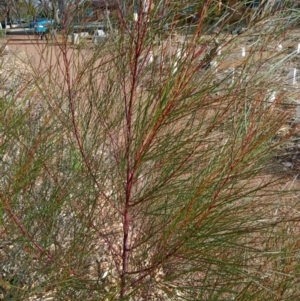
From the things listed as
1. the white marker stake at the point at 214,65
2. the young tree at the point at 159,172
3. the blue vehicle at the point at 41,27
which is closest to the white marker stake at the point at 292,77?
the young tree at the point at 159,172

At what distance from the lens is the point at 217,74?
0.96m

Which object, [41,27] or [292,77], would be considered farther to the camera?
[41,27]

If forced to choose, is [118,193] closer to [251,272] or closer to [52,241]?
[52,241]

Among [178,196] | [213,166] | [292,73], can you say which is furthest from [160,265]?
[292,73]

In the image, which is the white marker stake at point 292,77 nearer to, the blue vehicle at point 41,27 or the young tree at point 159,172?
the young tree at point 159,172

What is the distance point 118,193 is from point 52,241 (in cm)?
23

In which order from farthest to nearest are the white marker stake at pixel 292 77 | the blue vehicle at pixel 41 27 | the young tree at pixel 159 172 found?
1. the blue vehicle at pixel 41 27
2. the white marker stake at pixel 292 77
3. the young tree at pixel 159 172

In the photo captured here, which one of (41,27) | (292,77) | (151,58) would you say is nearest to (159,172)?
(151,58)

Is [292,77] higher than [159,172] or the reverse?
higher

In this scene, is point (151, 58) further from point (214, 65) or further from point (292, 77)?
point (292, 77)

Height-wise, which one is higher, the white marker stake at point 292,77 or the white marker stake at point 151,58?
the white marker stake at point 151,58

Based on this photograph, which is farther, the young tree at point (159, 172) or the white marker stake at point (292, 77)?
the white marker stake at point (292, 77)

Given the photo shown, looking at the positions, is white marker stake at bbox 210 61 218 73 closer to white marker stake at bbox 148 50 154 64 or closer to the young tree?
the young tree

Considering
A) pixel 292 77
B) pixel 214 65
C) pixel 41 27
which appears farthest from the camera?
pixel 41 27
